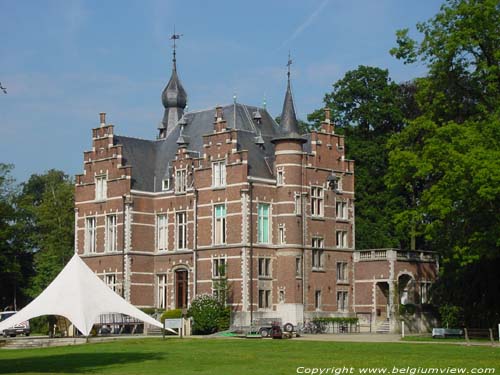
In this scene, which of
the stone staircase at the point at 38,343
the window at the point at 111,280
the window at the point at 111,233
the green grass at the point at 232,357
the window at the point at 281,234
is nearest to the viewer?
the green grass at the point at 232,357

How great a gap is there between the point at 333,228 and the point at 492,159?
18.8m

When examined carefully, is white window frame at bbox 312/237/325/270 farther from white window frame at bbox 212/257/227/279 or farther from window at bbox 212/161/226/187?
window at bbox 212/161/226/187

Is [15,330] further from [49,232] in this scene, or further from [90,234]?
[49,232]

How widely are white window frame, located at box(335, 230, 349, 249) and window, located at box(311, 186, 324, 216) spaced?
6.35 feet

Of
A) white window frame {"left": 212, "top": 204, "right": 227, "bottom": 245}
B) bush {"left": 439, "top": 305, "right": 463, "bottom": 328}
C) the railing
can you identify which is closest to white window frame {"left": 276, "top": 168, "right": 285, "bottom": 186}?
white window frame {"left": 212, "top": 204, "right": 227, "bottom": 245}

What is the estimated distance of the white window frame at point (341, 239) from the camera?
52094 mm

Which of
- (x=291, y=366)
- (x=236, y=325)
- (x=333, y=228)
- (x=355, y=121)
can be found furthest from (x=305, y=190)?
(x=291, y=366)

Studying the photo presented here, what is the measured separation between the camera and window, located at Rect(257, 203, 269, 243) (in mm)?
49156

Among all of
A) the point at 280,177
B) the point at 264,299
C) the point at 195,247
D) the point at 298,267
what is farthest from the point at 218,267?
the point at 280,177

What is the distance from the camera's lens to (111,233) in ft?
176

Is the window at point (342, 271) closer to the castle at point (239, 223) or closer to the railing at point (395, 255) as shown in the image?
the castle at point (239, 223)

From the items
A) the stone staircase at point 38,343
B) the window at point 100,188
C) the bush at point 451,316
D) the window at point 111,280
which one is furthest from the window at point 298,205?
→ the stone staircase at point 38,343

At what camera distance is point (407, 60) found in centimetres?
3966

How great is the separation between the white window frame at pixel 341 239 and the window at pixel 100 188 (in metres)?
13.1
